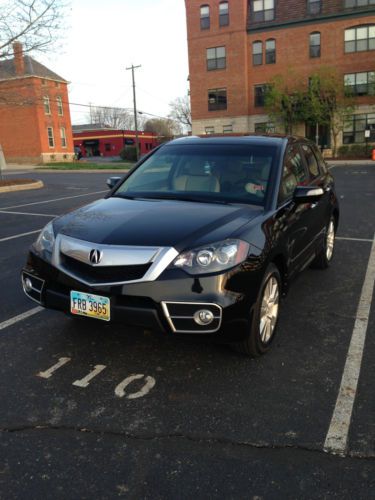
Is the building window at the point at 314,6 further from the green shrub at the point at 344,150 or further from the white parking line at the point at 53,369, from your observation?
the white parking line at the point at 53,369

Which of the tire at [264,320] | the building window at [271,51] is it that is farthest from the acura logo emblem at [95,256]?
the building window at [271,51]

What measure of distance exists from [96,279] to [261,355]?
1.41 m

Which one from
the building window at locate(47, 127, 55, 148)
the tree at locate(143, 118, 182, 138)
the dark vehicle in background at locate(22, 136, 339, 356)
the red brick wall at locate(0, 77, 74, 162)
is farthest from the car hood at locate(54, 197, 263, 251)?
the tree at locate(143, 118, 182, 138)

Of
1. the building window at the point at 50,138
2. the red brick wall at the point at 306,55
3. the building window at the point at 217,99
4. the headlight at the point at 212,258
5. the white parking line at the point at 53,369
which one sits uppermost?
the red brick wall at the point at 306,55

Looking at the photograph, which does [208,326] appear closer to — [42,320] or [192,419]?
[192,419]

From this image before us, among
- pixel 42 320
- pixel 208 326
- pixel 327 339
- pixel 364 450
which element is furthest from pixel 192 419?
pixel 42 320

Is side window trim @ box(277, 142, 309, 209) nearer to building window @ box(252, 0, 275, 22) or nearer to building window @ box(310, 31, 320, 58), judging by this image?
building window @ box(310, 31, 320, 58)

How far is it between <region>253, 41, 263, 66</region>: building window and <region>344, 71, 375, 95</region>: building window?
24.0 feet

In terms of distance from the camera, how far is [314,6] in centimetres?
3566

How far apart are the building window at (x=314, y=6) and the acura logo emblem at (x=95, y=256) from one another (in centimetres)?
3913

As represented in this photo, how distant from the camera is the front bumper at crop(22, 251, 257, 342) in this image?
2.94m

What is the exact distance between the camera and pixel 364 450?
244 cm

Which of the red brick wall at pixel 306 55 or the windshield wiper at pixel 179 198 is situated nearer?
the windshield wiper at pixel 179 198

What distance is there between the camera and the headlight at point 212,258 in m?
2.98
